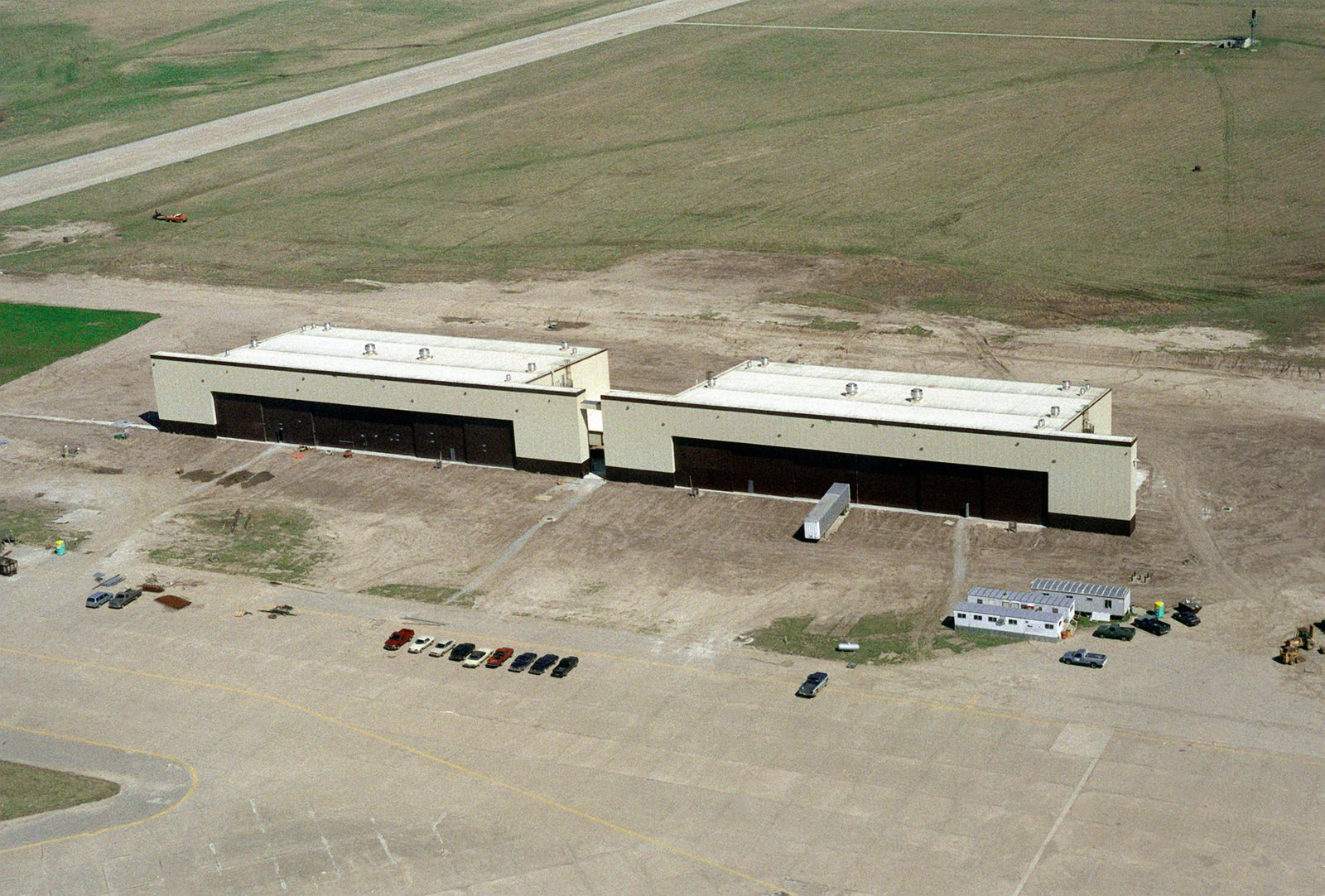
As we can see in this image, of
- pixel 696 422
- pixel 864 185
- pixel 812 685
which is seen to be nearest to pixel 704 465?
pixel 696 422

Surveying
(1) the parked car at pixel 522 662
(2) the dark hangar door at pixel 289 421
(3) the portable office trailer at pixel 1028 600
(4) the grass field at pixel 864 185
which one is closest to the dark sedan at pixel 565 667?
(1) the parked car at pixel 522 662

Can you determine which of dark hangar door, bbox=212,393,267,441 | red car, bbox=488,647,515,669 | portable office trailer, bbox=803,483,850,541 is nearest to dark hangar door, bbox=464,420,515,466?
dark hangar door, bbox=212,393,267,441

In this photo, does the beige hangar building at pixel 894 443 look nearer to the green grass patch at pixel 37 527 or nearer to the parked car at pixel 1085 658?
the parked car at pixel 1085 658

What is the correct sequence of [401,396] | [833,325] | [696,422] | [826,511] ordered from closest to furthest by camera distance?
[826,511] < [696,422] < [401,396] < [833,325]

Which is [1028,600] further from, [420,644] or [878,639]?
[420,644]

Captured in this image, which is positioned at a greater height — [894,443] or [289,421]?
[894,443]

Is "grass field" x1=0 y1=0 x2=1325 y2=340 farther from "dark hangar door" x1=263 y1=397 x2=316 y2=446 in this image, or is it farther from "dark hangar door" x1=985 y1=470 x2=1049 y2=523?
"dark hangar door" x1=263 y1=397 x2=316 y2=446
